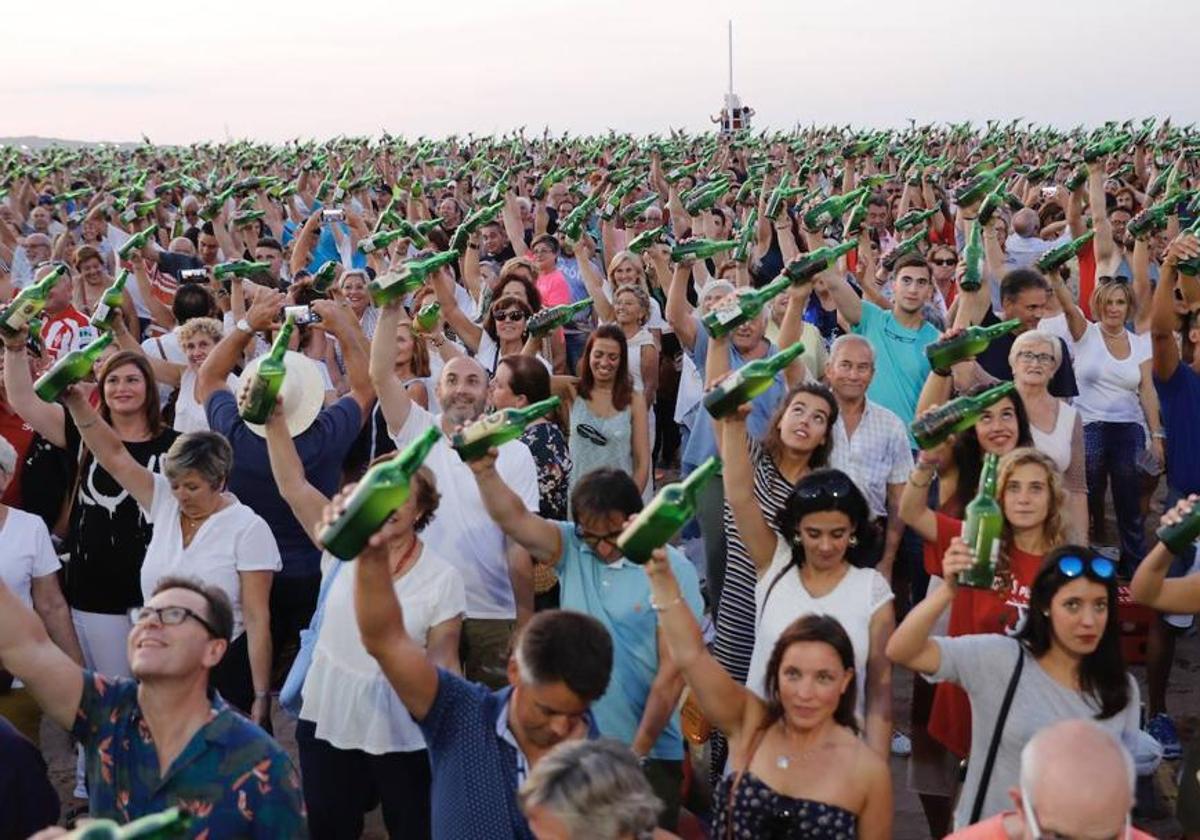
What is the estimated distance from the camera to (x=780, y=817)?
3.03 metres

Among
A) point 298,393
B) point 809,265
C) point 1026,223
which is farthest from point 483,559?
point 1026,223

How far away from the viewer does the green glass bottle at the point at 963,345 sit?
15.3ft

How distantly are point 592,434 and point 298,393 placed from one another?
169cm

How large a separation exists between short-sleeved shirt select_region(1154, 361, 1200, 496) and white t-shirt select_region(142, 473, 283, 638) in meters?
3.89

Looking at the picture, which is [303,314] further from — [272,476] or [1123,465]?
[1123,465]

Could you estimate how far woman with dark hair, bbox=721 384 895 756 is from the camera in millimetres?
3680

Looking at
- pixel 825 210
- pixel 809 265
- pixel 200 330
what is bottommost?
pixel 200 330

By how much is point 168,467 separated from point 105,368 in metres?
1.03

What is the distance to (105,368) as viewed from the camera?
16.5ft

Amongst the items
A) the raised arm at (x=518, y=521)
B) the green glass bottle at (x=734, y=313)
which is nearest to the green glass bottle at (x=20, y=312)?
the raised arm at (x=518, y=521)

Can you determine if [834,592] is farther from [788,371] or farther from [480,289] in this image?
[480,289]

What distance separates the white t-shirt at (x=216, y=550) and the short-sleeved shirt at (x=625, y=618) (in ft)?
3.76

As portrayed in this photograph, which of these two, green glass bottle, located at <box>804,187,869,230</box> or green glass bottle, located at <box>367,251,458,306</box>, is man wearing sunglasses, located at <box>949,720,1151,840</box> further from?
green glass bottle, located at <box>804,187,869,230</box>

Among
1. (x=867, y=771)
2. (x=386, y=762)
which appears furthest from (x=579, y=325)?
(x=867, y=771)
